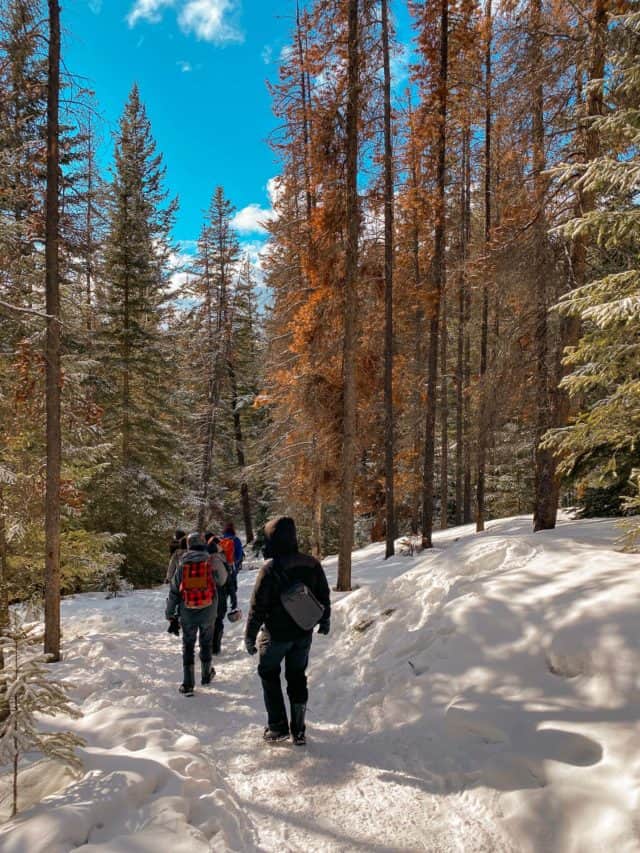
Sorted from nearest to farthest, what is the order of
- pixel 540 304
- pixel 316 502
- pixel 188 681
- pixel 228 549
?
pixel 188 681 → pixel 540 304 → pixel 228 549 → pixel 316 502

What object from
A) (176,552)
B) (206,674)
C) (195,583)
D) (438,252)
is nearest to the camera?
(195,583)

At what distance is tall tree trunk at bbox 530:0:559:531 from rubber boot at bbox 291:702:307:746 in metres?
6.65

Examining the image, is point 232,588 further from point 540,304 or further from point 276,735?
point 540,304

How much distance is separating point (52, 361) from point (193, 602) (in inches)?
188

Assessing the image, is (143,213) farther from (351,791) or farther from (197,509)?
(351,791)

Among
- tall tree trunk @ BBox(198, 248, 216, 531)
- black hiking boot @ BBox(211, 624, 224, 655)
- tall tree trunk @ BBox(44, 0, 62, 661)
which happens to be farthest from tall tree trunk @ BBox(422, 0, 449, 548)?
tall tree trunk @ BBox(198, 248, 216, 531)

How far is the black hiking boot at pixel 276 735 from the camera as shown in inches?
192

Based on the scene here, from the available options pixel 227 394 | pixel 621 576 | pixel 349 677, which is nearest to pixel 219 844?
pixel 349 677

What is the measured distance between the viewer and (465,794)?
3.70 metres

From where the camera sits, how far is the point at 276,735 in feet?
16.1

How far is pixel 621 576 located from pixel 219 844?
4516 millimetres

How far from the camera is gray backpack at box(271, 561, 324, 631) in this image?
478 centimetres

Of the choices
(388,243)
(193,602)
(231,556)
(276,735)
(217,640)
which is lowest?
(217,640)

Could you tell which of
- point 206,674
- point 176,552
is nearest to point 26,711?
point 206,674
